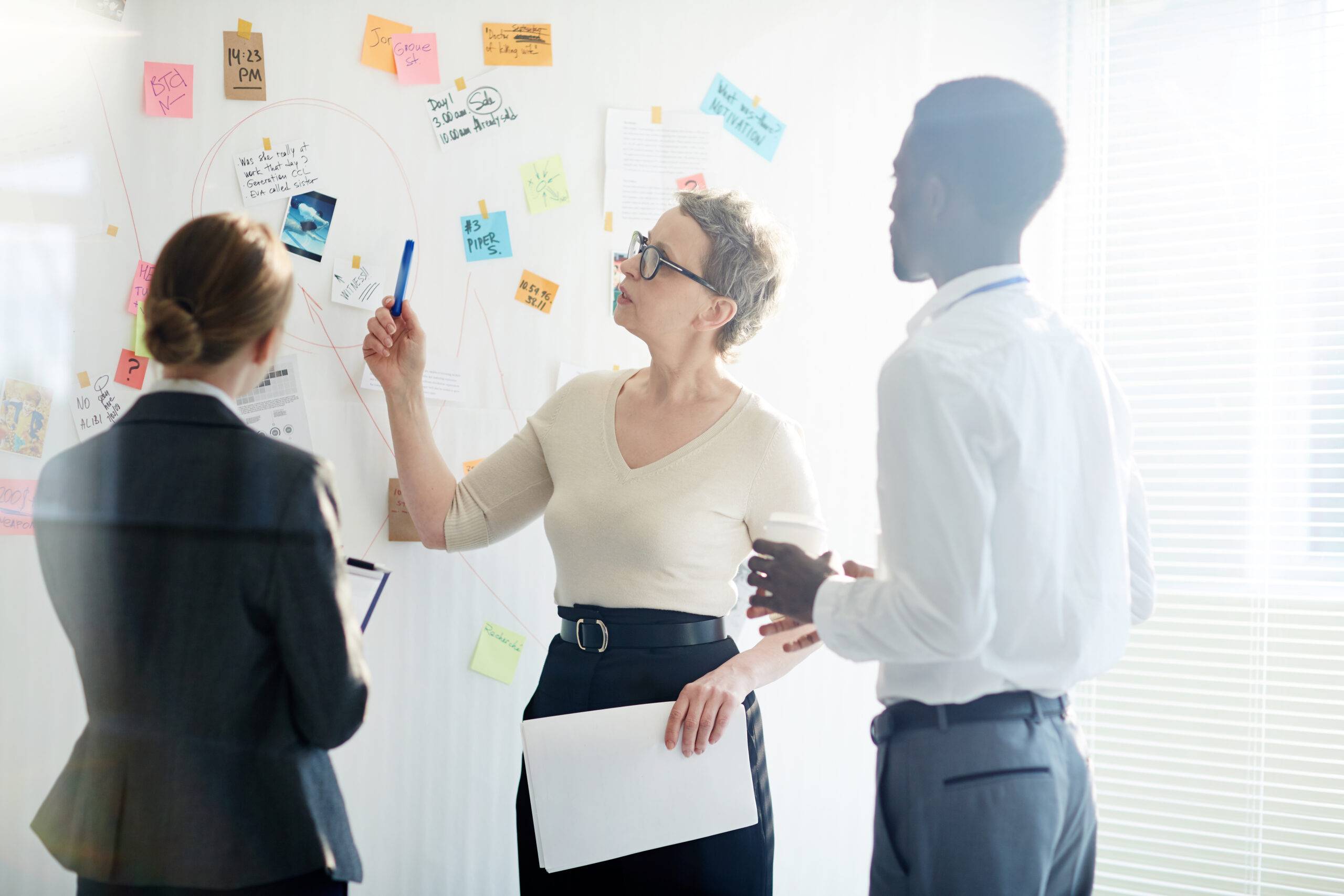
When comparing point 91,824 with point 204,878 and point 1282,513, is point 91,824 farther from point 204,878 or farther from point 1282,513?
point 1282,513

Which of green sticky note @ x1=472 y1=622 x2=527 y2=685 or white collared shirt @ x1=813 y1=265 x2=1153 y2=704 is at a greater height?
white collared shirt @ x1=813 y1=265 x2=1153 y2=704

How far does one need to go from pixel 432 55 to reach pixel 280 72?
0.81ft

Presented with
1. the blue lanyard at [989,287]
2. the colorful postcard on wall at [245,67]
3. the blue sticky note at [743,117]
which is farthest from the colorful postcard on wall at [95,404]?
the blue sticky note at [743,117]

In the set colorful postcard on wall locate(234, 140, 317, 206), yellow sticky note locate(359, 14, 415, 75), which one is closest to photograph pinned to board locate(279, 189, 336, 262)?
colorful postcard on wall locate(234, 140, 317, 206)

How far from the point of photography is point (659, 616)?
1279 millimetres

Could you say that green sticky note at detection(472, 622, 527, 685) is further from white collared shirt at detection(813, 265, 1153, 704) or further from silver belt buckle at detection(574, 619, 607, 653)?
white collared shirt at detection(813, 265, 1153, 704)

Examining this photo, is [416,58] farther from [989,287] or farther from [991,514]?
[991,514]

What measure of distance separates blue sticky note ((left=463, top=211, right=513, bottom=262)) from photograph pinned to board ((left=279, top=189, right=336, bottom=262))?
23 centimetres

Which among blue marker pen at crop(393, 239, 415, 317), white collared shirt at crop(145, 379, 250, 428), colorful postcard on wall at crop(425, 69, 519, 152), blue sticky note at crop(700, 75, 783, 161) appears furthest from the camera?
blue sticky note at crop(700, 75, 783, 161)

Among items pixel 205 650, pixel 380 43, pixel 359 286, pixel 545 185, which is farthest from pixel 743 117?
pixel 205 650

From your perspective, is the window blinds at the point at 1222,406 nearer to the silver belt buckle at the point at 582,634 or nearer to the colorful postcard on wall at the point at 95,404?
the silver belt buckle at the point at 582,634

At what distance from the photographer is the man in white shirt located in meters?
0.84

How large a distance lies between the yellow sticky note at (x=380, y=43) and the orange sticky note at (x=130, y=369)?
2.07 feet

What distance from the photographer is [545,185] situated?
1.58m
